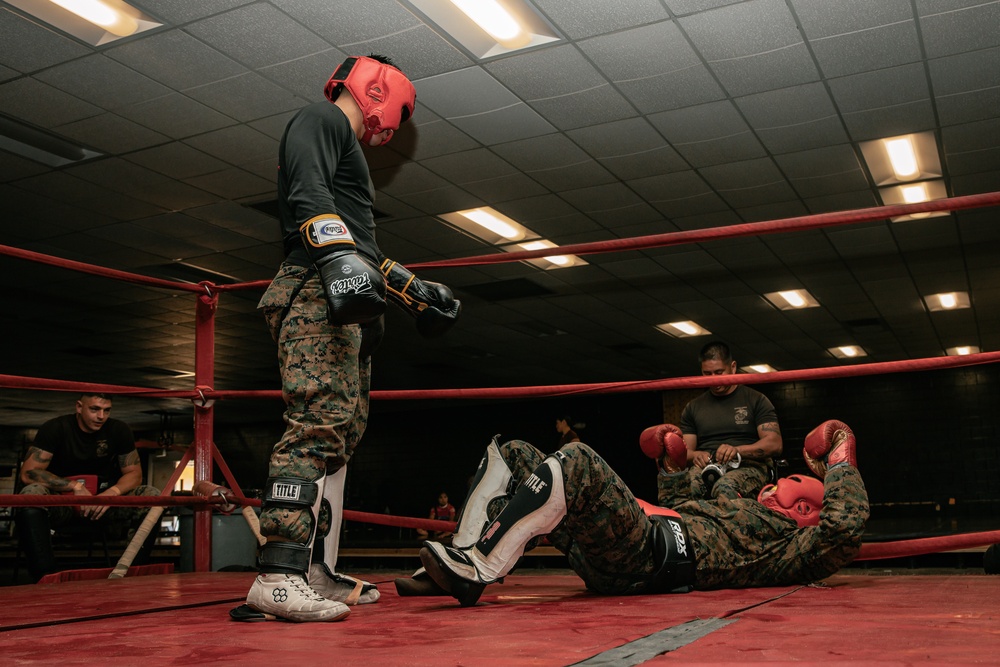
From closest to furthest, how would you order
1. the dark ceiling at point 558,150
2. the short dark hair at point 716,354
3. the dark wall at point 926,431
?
the short dark hair at point 716,354 < the dark ceiling at point 558,150 < the dark wall at point 926,431

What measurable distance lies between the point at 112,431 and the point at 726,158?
4212 mm

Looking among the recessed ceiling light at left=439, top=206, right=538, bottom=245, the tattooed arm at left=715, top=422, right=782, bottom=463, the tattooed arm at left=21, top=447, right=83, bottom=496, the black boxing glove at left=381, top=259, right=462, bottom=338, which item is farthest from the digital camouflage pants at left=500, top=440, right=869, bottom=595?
the recessed ceiling light at left=439, top=206, right=538, bottom=245

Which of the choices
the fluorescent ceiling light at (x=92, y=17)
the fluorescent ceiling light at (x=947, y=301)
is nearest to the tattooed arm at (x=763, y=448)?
the fluorescent ceiling light at (x=92, y=17)

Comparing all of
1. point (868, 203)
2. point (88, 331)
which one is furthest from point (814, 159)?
point (88, 331)

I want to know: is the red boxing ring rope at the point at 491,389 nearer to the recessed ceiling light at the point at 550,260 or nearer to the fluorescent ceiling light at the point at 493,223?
the fluorescent ceiling light at the point at 493,223

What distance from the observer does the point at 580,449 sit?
71.2 inches

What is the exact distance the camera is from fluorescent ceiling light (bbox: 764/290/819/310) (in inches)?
372

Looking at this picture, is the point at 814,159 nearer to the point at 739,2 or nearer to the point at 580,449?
the point at 739,2

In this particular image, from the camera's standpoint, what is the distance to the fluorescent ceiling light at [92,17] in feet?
13.7

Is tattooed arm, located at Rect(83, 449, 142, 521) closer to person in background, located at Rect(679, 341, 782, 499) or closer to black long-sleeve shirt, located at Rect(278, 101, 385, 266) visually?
black long-sleeve shirt, located at Rect(278, 101, 385, 266)

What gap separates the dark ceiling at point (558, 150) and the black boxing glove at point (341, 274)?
2.77m

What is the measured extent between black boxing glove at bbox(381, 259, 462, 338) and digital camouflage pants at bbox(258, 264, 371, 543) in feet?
0.88

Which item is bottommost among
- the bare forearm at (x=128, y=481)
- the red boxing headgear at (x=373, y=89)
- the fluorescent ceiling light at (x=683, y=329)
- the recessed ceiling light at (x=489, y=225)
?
the bare forearm at (x=128, y=481)

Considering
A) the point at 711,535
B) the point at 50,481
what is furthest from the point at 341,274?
the point at 50,481
